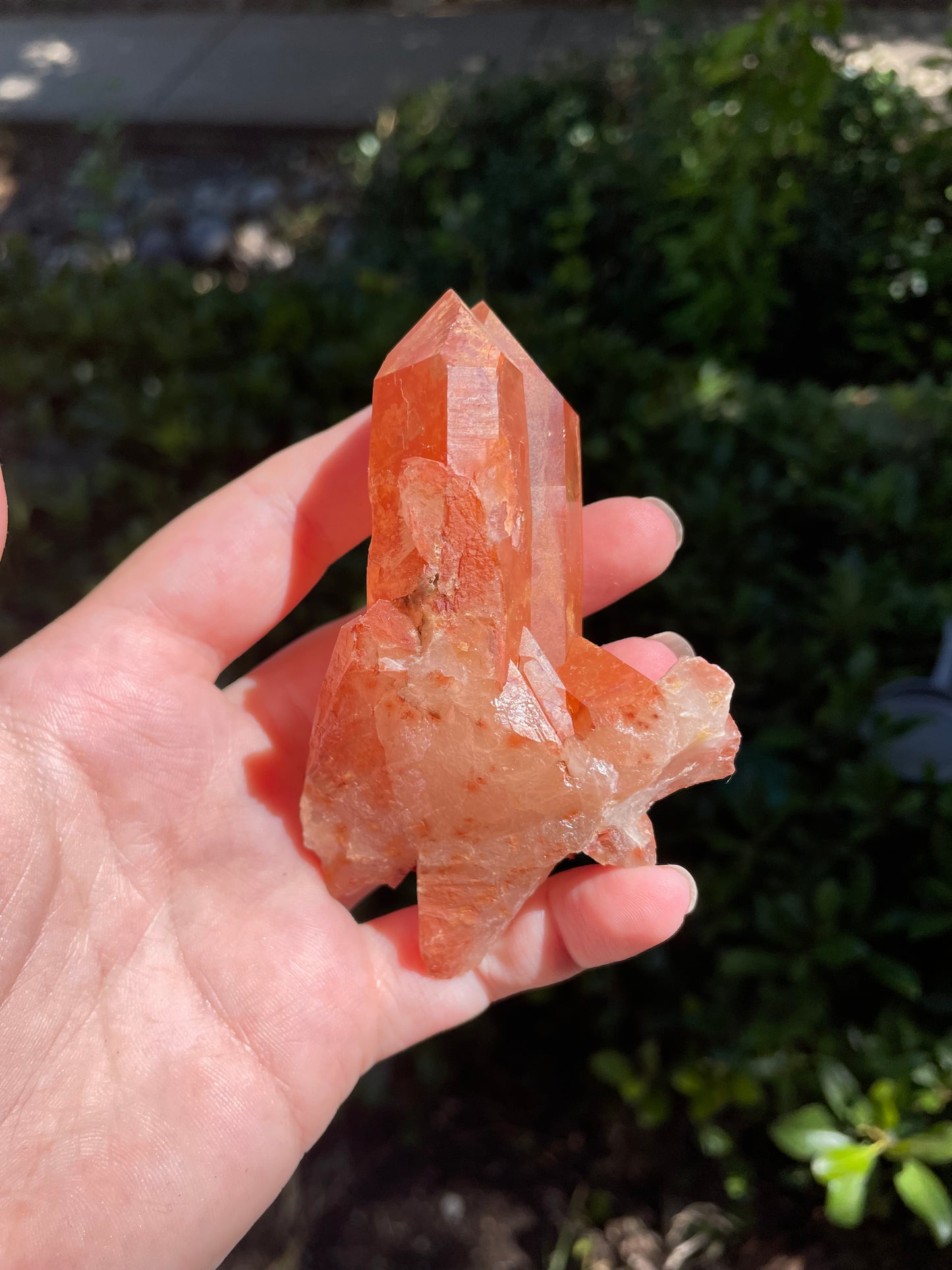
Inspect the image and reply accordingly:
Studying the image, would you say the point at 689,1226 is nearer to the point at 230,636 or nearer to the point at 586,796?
the point at 586,796

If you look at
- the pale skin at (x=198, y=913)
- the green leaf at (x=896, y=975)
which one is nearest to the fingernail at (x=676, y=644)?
the pale skin at (x=198, y=913)

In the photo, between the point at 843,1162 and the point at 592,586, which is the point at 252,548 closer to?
the point at 592,586

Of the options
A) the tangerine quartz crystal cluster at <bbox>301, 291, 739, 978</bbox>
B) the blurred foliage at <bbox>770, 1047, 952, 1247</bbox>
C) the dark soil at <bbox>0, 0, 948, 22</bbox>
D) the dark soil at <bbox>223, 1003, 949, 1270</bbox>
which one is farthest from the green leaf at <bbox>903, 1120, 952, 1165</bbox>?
the dark soil at <bbox>0, 0, 948, 22</bbox>

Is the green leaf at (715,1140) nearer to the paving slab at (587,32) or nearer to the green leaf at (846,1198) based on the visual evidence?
the green leaf at (846,1198)

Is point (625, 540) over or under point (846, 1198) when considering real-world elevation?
over

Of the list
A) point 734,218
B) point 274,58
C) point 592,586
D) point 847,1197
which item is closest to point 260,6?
point 274,58

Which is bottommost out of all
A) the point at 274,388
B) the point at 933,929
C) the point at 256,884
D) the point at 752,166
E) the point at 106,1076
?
the point at 933,929

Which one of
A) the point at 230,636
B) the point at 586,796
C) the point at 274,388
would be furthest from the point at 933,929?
the point at 274,388
